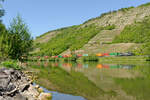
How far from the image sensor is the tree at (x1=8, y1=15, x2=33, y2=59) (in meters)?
37.5

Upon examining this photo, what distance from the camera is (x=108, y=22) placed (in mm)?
178750

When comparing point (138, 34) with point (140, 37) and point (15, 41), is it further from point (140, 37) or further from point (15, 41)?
point (15, 41)

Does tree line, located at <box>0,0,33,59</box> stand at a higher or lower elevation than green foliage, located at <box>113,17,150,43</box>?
lower

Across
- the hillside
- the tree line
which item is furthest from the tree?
the hillside

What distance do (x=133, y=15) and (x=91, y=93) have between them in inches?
6493

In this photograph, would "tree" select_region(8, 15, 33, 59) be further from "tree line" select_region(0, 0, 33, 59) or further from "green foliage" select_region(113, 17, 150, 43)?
"green foliage" select_region(113, 17, 150, 43)

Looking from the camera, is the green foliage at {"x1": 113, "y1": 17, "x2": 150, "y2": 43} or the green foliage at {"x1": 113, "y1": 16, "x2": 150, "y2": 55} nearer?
the green foliage at {"x1": 113, "y1": 16, "x2": 150, "y2": 55}

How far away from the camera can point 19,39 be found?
38.8 m

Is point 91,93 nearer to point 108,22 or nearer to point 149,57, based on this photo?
point 149,57

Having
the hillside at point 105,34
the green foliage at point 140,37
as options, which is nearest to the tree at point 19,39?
the green foliage at point 140,37

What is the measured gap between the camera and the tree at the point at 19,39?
37.5 m

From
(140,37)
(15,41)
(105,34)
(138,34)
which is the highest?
(105,34)

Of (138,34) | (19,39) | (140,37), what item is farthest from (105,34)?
(19,39)

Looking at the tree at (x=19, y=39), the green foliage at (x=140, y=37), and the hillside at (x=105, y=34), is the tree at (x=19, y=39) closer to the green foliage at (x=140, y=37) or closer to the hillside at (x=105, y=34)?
the green foliage at (x=140, y=37)
